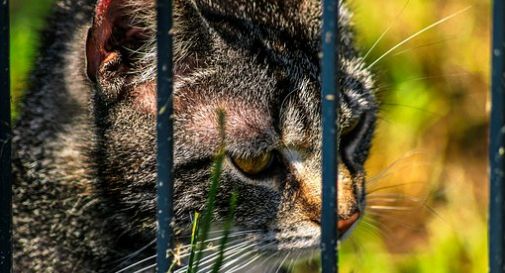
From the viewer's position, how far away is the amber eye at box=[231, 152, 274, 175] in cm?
214

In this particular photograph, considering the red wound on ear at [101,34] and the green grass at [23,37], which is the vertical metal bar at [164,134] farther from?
the green grass at [23,37]

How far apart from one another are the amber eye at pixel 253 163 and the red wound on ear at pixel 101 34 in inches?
14.2

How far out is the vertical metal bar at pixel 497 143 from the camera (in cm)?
138

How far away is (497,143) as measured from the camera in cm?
140

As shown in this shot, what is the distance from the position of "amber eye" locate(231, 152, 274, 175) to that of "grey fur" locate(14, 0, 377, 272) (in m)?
0.01

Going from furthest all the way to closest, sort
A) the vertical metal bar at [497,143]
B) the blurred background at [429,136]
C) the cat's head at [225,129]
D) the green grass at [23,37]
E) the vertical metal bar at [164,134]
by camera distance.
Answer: the blurred background at [429,136]
the green grass at [23,37]
the cat's head at [225,129]
the vertical metal bar at [164,134]
the vertical metal bar at [497,143]

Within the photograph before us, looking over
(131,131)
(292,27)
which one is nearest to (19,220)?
(131,131)

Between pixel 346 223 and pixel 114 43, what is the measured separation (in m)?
0.65

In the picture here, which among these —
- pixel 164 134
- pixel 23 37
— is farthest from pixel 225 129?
pixel 23 37

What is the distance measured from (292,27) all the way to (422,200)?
1.39 m

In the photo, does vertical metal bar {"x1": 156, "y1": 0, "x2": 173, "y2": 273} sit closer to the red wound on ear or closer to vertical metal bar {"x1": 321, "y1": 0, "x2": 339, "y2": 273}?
vertical metal bar {"x1": 321, "y1": 0, "x2": 339, "y2": 273}

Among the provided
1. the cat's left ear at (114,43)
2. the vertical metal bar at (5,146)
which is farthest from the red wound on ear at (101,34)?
the vertical metal bar at (5,146)

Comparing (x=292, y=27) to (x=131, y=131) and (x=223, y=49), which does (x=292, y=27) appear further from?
(x=131, y=131)

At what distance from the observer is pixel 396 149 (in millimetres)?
3613
